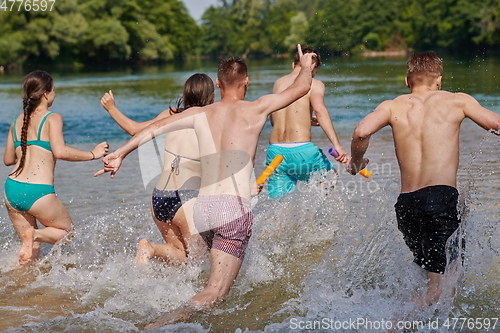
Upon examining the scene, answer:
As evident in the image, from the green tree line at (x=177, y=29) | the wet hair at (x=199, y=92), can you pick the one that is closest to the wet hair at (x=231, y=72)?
the wet hair at (x=199, y=92)

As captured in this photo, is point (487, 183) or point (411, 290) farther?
point (487, 183)

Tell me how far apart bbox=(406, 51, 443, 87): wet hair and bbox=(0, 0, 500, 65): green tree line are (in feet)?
151

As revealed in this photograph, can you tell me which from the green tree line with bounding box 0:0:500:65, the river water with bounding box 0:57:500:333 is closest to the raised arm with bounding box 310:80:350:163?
the river water with bounding box 0:57:500:333

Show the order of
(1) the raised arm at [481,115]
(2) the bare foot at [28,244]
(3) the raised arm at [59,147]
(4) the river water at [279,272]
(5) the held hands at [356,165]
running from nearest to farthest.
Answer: (1) the raised arm at [481,115] → (4) the river water at [279,272] → (5) the held hands at [356,165] → (3) the raised arm at [59,147] → (2) the bare foot at [28,244]

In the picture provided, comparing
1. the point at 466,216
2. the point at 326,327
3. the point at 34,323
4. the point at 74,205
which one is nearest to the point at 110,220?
the point at 74,205

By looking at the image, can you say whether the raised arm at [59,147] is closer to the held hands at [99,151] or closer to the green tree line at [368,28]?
the held hands at [99,151]

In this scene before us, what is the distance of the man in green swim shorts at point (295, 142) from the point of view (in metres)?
5.86

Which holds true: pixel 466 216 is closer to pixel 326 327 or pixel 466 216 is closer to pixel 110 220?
pixel 326 327

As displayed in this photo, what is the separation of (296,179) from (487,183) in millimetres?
2732

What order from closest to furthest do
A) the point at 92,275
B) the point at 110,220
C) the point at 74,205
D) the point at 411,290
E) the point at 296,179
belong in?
the point at 411,290 < the point at 92,275 < the point at 296,179 < the point at 110,220 < the point at 74,205

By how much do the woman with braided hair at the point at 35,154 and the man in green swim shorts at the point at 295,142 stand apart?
6.48ft

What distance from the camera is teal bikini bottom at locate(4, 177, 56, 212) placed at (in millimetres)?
4906

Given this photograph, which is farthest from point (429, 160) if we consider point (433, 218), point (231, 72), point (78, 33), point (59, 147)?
point (78, 33)

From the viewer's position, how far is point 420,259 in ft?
12.8
